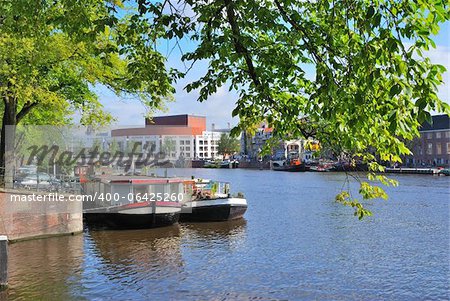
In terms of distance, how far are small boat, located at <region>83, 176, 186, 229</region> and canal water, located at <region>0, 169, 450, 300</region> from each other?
0.75 metres

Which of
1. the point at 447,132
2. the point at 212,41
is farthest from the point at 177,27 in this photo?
the point at 447,132

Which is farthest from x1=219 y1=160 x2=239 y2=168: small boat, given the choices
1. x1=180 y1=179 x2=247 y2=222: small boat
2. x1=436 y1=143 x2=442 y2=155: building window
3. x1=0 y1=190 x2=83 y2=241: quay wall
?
x1=0 y1=190 x2=83 y2=241: quay wall

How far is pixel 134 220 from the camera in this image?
2473 cm

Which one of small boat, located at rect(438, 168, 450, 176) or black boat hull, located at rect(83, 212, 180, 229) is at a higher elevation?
small boat, located at rect(438, 168, 450, 176)

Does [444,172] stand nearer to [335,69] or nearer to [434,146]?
[434,146]

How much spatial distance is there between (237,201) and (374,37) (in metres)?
25.5

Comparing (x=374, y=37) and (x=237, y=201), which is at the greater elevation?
(x=374, y=37)

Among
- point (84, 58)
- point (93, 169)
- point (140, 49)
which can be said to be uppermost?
point (84, 58)

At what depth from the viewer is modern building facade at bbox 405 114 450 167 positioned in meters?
102

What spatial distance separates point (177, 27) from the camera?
6070 millimetres

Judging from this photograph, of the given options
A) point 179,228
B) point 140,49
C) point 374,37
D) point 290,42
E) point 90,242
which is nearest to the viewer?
point 374,37

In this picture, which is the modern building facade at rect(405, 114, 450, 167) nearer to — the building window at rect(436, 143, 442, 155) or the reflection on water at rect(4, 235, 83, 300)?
the building window at rect(436, 143, 442, 155)

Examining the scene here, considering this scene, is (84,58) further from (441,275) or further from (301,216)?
(301,216)

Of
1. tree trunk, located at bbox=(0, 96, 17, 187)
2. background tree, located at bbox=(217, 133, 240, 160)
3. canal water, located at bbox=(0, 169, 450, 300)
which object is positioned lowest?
canal water, located at bbox=(0, 169, 450, 300)
